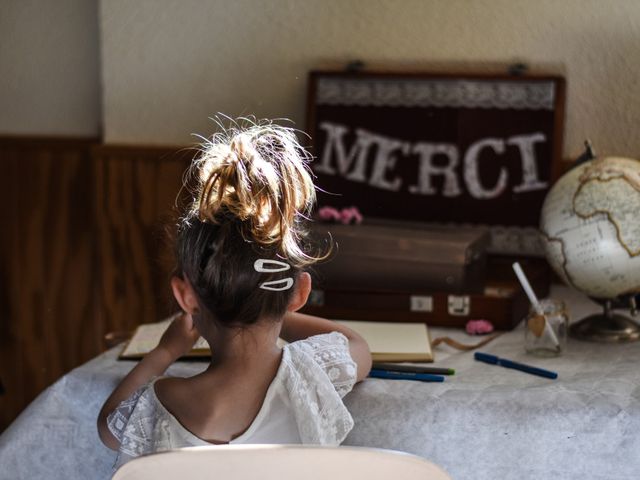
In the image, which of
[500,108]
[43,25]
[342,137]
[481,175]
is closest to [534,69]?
[500,108]

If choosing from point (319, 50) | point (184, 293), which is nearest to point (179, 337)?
point (184, 293)

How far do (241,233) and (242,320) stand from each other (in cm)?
12

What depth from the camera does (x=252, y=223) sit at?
1239 mm

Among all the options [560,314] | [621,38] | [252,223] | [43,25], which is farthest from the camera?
[43,25]

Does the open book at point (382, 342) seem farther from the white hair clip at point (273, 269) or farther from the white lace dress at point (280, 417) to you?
the white hair clip at point (273, 269)

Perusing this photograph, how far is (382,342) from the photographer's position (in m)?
1.62

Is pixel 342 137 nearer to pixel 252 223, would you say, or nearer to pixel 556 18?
pixel 556 18

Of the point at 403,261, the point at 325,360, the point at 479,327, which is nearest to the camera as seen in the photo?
the point at 325,360

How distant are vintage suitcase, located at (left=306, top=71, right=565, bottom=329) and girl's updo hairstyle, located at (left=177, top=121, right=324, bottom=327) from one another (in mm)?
786

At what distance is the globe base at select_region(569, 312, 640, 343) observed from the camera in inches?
66.0

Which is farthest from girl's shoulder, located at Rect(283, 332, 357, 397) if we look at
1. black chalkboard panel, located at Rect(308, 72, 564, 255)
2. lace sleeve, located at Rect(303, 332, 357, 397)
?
black chalkboard panel, located at Rect(308, 72, 564, 255)

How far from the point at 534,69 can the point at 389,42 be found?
13.0 inches

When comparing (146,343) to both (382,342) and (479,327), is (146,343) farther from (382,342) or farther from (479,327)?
(479,327)

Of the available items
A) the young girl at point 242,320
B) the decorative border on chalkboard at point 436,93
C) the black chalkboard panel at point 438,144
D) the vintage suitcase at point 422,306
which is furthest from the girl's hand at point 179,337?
the decorative border on chalkboard at point 436,93
